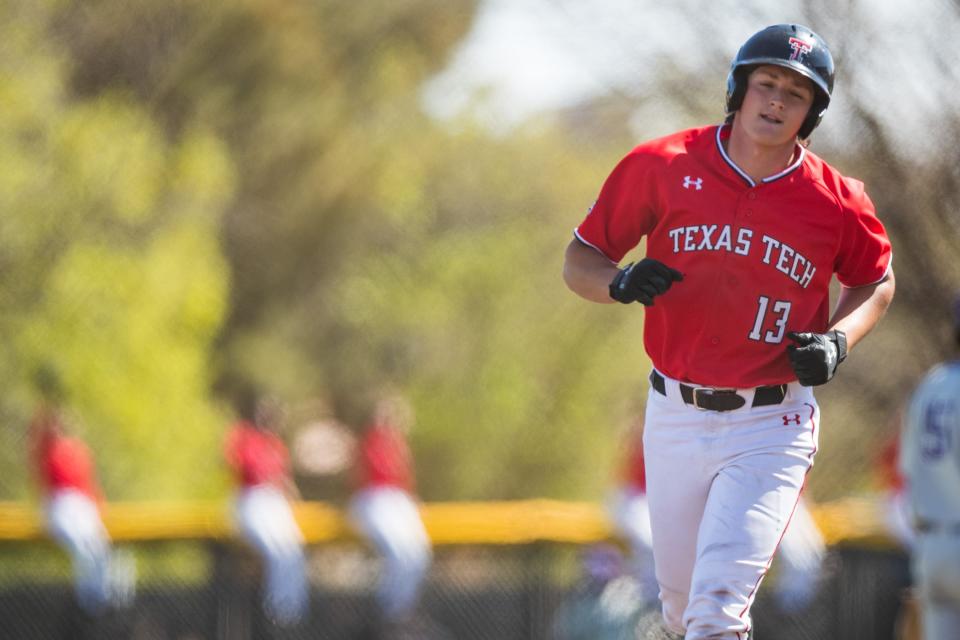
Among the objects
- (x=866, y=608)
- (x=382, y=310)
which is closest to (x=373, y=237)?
(x=382, y=310)

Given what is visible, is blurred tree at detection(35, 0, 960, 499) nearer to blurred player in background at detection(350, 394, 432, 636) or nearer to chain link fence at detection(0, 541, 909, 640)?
blurred player in background at detection(350, 394, 432, 636)

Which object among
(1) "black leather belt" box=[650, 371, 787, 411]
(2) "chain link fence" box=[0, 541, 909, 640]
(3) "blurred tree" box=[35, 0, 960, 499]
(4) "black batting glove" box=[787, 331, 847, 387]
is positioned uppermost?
(3) "blurred tree" box=[35, 0, 960, 499]

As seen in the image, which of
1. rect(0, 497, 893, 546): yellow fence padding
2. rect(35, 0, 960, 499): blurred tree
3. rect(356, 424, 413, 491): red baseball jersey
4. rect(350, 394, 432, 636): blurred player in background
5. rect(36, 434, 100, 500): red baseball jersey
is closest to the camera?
rect(0, 497, 893, 546): yellow fence padding

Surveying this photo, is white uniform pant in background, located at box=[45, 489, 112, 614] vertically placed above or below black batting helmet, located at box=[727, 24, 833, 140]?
below

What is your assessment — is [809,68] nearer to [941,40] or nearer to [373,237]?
[941,40]

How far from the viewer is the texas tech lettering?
4.89 metres

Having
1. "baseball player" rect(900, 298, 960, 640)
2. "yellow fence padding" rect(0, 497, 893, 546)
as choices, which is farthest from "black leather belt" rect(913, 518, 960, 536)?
"yellow fence padding" rect(0, 497, 893, 546)

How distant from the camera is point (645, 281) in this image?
473 cm

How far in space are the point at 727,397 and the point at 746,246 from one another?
18.2 inches

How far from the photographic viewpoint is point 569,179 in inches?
1082

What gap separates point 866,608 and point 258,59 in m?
15.2

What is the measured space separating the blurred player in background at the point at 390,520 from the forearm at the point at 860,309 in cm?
842

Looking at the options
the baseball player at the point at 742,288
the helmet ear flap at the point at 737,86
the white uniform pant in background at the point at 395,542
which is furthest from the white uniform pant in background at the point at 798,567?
the helmet ear flap at the point at 737,86

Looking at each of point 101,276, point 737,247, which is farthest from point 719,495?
point 101,276
